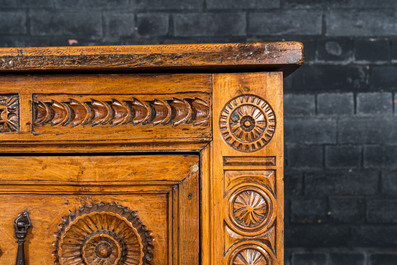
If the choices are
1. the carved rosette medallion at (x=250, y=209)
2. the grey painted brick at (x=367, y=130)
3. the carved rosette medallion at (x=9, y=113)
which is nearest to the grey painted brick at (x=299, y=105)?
the grey painted brick at (x=367, y=130)

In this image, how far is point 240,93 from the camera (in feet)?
1.86

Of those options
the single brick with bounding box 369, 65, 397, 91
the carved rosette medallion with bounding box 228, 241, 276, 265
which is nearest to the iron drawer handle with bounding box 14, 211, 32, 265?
the carved rosette medallion with bounding box 228, 241, 276, 265

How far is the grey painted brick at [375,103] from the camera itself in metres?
1.31

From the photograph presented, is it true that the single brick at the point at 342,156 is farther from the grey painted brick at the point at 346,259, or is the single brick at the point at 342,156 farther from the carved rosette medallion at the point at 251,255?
the carved rosette medallion at the point at 251,255

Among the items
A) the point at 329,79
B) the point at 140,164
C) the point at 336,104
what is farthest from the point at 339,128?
the point at 140,164

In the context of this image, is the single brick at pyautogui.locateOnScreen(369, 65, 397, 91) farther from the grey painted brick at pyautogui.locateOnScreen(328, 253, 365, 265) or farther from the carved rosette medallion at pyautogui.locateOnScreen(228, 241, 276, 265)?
the carved rosette medallion at pyautogui.locateOnScreen(228, 241, 276, 265)

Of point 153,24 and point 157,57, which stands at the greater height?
point 153,24

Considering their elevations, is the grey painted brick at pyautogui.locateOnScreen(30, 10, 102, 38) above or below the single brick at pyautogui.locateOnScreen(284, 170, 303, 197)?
above

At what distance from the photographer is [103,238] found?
59 cm

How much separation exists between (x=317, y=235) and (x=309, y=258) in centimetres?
10

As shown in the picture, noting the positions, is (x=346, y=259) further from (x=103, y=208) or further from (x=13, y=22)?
(x=13, y=22)

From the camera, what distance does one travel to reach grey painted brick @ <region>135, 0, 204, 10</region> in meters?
1.35

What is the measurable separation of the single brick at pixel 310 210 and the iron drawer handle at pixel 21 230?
3.32 ft

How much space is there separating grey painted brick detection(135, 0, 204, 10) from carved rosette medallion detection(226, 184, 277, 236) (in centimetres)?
100
